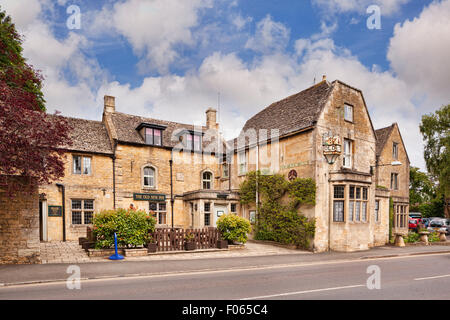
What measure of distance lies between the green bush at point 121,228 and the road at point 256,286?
4.38 m

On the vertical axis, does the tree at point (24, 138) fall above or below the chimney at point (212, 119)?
below

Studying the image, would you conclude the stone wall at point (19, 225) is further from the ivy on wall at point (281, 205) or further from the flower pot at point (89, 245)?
the ivy on wall at point (281, 205)

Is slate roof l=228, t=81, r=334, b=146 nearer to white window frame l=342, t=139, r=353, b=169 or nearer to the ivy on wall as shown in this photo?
white window frame l=342, t=139, r=353, b=169

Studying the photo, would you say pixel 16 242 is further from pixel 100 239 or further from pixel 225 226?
pixel 225 226

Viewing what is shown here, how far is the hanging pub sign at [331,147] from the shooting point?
1816 centimetres

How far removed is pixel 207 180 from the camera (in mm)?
26406

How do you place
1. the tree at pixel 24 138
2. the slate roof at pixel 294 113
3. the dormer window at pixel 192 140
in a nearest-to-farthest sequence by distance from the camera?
the tree at pixel 24 138 → the slate roof at pixel 294 113 → the dormer window at pixel 192 140

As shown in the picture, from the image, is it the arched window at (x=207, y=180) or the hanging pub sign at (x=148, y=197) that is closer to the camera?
the hanging pub sign at (x=148, y=197)

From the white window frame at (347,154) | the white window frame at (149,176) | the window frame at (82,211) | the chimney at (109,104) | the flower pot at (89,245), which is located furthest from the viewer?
the chimney at (109,104)

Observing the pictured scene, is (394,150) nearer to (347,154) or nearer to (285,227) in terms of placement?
(347,154)

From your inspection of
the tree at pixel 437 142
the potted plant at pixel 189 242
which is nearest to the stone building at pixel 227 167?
the potted plant at pixel 189 242

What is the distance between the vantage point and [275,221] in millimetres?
19891
